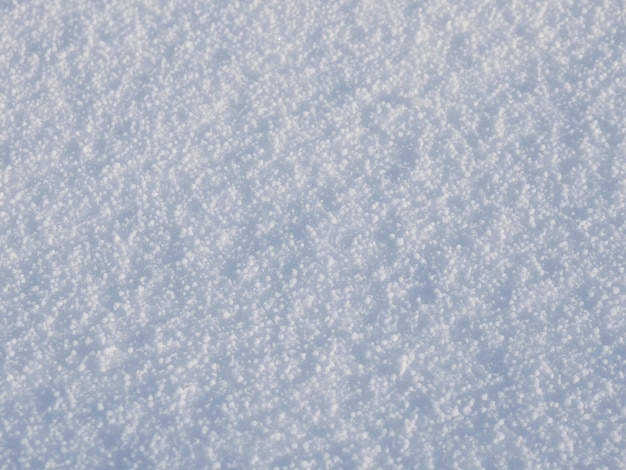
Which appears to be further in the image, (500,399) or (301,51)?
(301,51)

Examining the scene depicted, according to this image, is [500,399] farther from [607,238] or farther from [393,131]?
[393,131]

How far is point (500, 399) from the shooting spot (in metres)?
0.80

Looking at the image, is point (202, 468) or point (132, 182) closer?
point (202, 468)

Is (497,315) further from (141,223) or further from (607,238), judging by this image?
(141,223)

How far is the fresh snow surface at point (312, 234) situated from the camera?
0.79 meters

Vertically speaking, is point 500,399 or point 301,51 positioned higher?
point 301,51

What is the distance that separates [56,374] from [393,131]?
2.01 feet

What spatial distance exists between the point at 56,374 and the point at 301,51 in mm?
627

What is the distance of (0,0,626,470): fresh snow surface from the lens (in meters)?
0.79

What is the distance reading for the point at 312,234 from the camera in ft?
2.91

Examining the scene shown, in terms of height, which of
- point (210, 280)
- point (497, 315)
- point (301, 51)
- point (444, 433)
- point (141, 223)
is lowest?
point (444, 433)

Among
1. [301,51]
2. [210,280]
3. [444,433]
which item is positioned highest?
[301,51]

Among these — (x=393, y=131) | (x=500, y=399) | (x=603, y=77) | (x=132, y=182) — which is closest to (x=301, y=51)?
(x=393, y=131)

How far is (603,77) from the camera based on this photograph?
96cm
